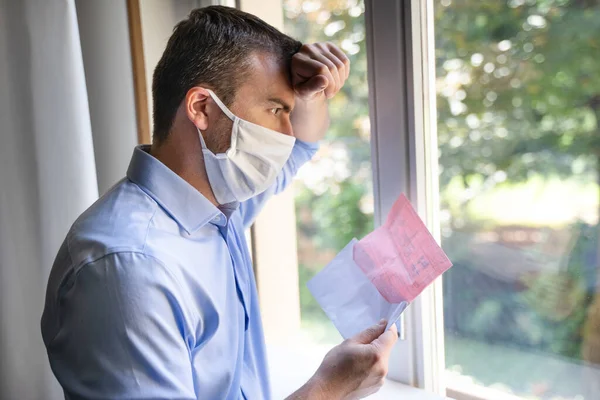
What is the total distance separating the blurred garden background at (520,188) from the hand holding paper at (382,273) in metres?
0.19

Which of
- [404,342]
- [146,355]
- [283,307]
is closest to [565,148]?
[404,342]

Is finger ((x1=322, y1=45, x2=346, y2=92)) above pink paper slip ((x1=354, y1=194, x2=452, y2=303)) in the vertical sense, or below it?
above

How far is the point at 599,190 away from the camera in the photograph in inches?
37.4

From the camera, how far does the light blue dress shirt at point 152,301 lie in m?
0.76

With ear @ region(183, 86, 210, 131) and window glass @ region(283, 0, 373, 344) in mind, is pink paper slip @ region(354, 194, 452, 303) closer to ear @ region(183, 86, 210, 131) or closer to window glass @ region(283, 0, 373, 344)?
window glass @ region(283, 0, 373, 344)

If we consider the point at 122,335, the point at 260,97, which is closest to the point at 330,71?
the point at 260,97

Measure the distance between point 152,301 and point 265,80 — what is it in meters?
0.41

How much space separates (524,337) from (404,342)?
0.25 m

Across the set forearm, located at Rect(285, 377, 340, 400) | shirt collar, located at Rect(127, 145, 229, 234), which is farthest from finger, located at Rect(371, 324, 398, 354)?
shirt collar, located at Rect(127, 145, 229, 234)

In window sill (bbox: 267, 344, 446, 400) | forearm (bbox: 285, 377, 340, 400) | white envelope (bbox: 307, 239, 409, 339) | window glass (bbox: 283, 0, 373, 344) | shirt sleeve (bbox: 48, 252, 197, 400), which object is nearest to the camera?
shirt sleeve (bbox: 48, 252, 197, 400)

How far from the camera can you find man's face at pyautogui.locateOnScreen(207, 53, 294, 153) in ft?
3.12

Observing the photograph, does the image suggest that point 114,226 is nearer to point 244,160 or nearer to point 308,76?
point 244,160

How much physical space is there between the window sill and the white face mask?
20.5 inches

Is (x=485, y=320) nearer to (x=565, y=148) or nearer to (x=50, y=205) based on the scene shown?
(x=565, y=148)
